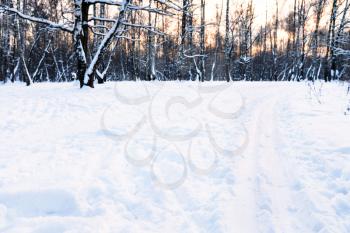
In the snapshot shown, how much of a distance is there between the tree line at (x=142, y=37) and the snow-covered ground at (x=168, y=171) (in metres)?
4.63

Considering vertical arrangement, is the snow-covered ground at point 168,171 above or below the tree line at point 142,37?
below

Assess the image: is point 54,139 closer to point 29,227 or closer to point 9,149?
point 9,149

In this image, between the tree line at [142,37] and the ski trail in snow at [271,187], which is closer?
the ski trail in snow at [271,187]

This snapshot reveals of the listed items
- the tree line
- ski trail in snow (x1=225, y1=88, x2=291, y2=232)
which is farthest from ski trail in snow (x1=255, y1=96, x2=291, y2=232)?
the tree line

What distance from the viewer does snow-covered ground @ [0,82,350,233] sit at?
11.2ft

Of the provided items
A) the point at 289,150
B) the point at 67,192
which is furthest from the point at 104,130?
the point at 289,150

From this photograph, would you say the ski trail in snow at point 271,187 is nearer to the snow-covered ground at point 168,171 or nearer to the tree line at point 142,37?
the snow-covered ground at point 168,171

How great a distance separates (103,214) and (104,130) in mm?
3329

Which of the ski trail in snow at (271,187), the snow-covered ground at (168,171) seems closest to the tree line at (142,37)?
the snow-covered ground at (168,171)

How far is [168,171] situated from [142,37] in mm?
28005

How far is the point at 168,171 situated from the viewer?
4.74 metres

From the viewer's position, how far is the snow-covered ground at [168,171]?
3420 millimetres

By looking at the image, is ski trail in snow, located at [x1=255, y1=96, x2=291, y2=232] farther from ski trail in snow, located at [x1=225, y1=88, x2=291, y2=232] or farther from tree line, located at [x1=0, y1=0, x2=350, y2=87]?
tree line, located at [x1=0, y1=0, x2=350, y2=87]

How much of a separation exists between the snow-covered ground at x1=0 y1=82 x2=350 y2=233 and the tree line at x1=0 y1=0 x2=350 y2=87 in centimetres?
463
